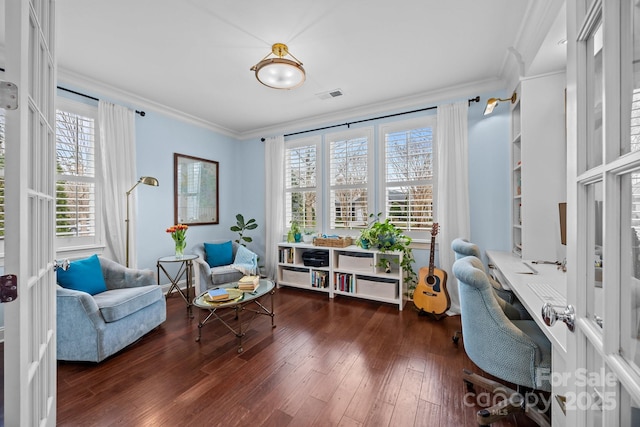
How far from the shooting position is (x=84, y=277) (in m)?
2.33

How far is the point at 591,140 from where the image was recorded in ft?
2.11

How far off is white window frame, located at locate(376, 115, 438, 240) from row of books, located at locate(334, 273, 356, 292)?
0.95 metres

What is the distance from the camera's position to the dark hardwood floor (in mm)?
1499

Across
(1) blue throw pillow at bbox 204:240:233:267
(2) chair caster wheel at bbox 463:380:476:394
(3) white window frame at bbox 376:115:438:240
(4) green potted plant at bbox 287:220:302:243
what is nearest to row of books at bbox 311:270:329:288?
(4) green potted plant at bbox 287:220:302:243

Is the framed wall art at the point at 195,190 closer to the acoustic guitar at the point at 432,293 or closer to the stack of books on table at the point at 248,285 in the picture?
the stack of books on table at the point at 248,285

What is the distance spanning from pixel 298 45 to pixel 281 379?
2677mm

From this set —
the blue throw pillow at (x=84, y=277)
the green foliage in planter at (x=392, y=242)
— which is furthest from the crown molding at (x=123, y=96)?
the green foliage in planter at (x=392, y=242)

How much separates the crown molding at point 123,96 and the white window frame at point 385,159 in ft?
9.07

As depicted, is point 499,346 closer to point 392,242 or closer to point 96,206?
point 392,242

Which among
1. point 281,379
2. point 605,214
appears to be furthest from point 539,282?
point 281,379

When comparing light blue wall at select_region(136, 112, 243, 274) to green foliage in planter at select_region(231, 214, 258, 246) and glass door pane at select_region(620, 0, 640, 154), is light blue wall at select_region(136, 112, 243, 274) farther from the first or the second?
glass door pane at select_region(620, 0, 640, 154)

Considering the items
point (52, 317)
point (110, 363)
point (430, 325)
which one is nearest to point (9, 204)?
point (52, 317)

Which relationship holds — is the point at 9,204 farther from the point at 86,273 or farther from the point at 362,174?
the point at 362,174

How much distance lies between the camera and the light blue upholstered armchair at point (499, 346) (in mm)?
1259
